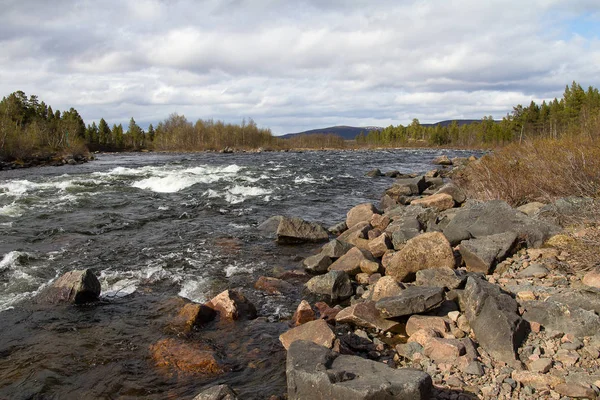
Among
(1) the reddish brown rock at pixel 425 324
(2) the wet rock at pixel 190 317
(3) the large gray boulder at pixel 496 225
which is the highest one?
(3) the large gray boulder at pixel 496 225

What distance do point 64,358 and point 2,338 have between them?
1370 mm

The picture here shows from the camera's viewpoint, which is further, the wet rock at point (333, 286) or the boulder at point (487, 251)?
the wet rock at point (333, 286)

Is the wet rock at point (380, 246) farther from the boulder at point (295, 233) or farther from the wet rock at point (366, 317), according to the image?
the wet rock at point (366, 317)

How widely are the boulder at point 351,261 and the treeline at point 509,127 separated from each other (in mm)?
41060

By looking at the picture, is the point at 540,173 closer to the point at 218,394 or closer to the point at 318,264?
the point at 318,264

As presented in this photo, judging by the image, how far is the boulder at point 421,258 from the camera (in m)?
8.04

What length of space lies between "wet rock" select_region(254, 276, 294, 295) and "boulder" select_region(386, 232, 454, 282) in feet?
6.90

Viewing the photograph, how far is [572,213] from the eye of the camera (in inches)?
314

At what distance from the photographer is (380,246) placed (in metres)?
10.1

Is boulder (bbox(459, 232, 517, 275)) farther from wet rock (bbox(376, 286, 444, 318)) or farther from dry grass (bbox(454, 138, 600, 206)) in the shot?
dry grass (bbox(454, 138, 600, 206))

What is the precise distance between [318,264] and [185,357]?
439cm

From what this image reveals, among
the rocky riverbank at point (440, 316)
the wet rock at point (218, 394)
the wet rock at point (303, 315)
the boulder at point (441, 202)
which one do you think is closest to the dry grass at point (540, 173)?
the boulder at point (441, 202)

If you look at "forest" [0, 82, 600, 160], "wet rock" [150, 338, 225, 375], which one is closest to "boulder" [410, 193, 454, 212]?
"wet rock" [150, 338, 225, 375]

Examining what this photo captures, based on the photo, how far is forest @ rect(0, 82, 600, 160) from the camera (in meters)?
58.2
